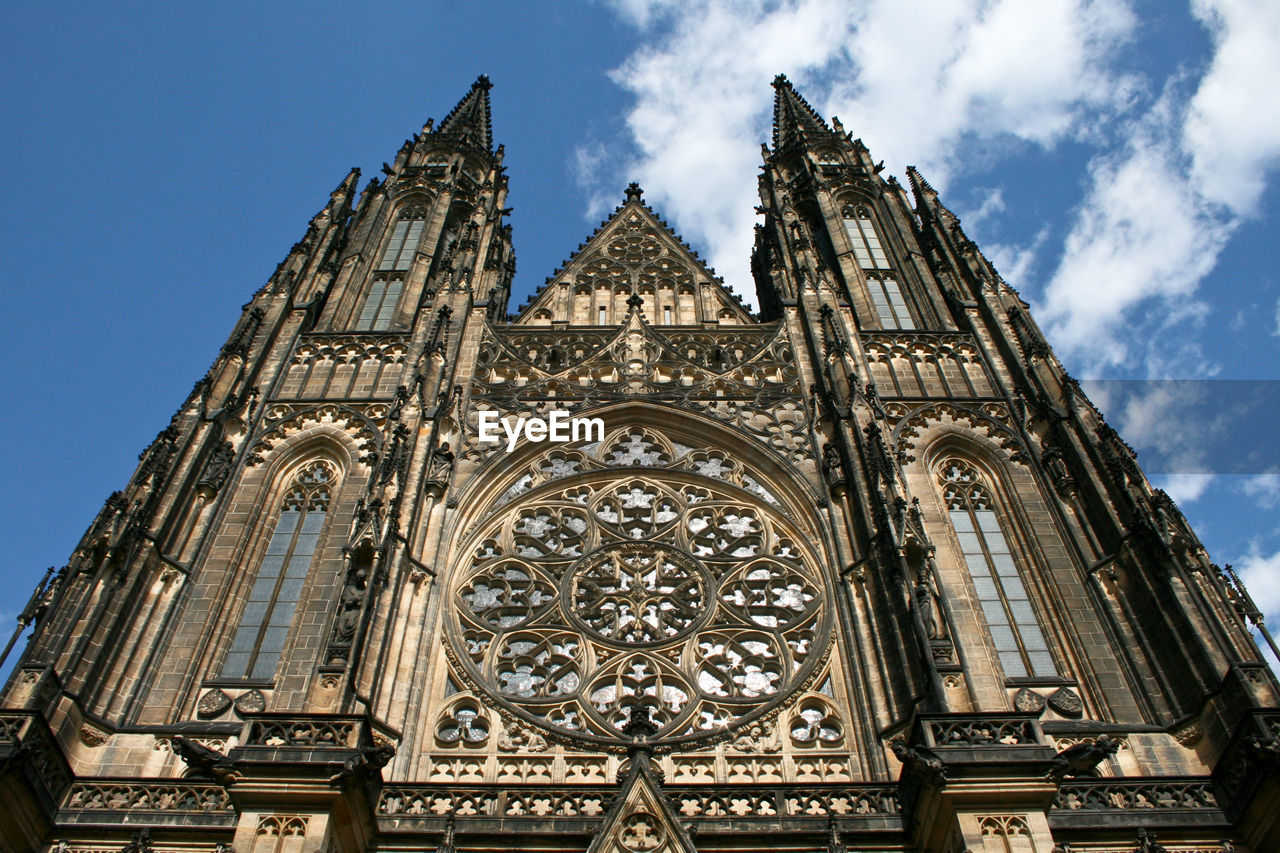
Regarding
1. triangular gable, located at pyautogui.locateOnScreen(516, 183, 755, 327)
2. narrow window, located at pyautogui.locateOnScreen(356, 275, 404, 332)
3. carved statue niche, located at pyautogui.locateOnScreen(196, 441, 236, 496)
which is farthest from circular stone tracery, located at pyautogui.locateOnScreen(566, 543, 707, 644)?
narrow window, located at pyautogui.locateOnScreen(356, 275, 404, 332)

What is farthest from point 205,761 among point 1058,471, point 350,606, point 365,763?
point 1058,471

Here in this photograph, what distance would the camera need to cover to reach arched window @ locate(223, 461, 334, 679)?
49.4 ft

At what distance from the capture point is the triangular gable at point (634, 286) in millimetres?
22953

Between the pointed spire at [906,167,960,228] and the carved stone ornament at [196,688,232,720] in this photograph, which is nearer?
the carved stone ornament at [196,688,232,720]

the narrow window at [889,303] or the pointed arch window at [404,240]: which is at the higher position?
the pointed arch window at [404,240]

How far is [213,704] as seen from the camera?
14.0m

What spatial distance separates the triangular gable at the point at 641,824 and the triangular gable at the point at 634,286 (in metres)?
11.6

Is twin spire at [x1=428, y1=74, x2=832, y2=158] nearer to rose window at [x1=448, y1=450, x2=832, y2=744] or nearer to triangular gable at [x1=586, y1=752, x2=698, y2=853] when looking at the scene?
rose window at [x1=448, y1=450, x2=832, y2=744]

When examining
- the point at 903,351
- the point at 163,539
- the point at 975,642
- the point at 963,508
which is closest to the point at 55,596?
the point at 163,539

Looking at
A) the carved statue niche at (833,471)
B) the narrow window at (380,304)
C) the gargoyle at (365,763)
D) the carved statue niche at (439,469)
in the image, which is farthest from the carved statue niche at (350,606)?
the narrow window at (380,304)

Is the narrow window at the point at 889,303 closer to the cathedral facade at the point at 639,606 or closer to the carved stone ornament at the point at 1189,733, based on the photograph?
the cathedral facade at the point at 639,606

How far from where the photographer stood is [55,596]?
45.5 ft

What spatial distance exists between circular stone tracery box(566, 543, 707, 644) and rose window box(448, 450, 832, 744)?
0.02 m

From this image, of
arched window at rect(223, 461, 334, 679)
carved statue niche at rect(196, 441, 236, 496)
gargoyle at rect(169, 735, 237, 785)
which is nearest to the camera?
gargoyle at rect(169, 735, 237, 785)
